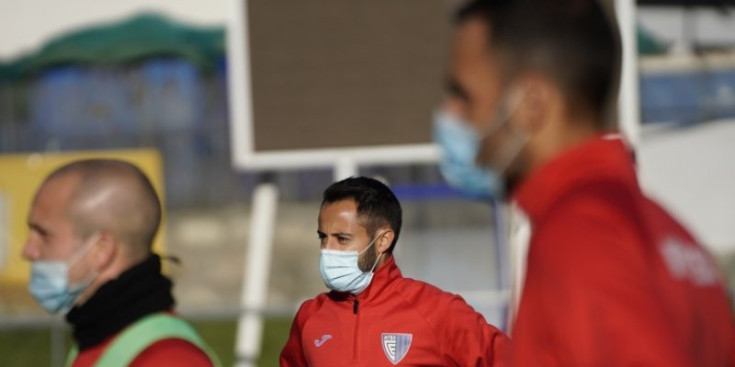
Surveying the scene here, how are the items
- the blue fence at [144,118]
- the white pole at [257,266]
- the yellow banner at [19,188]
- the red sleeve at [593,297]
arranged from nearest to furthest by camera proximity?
the red sleeve at [593,297] < the white pole at [257,266] < the yellow banner at [19,188] < the blue fence at [144,118]

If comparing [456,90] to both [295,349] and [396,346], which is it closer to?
[396,346]

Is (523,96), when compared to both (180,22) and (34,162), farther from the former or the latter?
(180,22)

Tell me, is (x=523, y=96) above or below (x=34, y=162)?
above

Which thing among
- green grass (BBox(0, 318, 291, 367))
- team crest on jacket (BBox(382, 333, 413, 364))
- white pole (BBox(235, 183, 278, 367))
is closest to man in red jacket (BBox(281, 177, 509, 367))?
team crest on jacket (BBox(382, 333, 413, 364))

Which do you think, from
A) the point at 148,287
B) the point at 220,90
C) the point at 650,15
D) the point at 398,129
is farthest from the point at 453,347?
the point at 220,90

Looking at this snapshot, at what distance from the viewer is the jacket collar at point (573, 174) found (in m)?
2.08

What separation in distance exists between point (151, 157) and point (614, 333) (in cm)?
1702

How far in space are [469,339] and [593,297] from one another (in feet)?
8.66

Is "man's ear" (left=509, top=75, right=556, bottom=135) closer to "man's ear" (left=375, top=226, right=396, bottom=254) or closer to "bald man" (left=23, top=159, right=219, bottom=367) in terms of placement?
"bald man" (left=23, top=159, right=219, bottom=367)

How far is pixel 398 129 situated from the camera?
9.06 meters

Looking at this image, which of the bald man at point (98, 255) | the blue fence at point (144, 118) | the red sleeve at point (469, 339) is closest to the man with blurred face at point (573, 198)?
the bald man at point (98, 255)

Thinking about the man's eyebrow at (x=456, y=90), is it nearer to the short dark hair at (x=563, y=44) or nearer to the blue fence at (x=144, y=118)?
the short dark hair at (x=563, y=44)

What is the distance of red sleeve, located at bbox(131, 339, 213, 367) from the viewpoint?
329cm

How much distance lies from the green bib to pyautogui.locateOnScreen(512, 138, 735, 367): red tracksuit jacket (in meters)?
1.48
